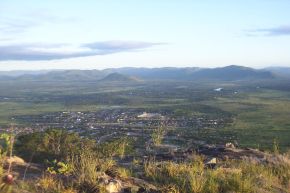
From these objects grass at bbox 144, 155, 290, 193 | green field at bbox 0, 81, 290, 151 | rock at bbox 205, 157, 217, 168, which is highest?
grass at bbox 144, 155, 290, 193

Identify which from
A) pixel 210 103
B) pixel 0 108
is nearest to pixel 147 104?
pixel 210 103

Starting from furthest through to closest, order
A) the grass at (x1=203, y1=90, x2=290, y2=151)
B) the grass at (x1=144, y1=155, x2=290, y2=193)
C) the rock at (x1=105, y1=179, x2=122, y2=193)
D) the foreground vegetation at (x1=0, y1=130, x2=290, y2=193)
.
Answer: the grass at (x1=203, y1=90, x2=290, y2=151)
the grass at (x1=144, y1=155, x2=290, y2=193)
the rock at (x1=105, y1=179, x2=122, y2=193)
the foreground vegetation at (x1=0, y1=130, x2=290, y2=193)

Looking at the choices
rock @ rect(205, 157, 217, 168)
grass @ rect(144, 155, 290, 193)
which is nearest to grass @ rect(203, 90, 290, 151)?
rock @ rect(205, 157, 217, 168)

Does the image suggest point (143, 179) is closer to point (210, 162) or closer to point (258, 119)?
point (210, 162)

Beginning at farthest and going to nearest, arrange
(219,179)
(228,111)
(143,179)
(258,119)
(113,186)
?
(228,111) < (258,119) < (143,179) < (219,179) < (113,186)

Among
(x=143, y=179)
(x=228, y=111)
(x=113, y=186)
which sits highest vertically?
(x=113, y=186)

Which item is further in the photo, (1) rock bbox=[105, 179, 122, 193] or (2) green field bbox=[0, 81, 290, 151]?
(2) green field bbox=[0, 81, 290, 151]

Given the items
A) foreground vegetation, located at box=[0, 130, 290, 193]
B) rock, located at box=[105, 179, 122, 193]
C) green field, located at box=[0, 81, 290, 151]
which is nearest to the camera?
foreground vegetation, located at box=[0, 130, 290, 193]

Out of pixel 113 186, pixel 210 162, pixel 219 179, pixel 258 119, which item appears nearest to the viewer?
pixel 113 186

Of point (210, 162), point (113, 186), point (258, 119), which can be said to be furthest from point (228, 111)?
point (113, 186)

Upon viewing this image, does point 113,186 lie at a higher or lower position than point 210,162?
higher

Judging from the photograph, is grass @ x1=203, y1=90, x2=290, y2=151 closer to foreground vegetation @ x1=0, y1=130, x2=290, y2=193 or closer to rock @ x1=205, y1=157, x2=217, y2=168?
rock @ x1=205, y1=157, x2=217, y2=168
